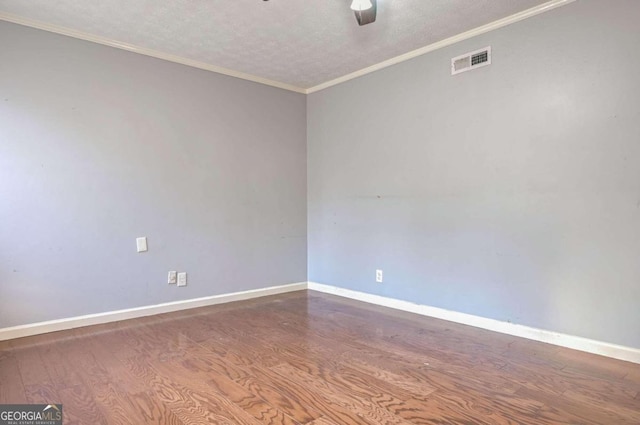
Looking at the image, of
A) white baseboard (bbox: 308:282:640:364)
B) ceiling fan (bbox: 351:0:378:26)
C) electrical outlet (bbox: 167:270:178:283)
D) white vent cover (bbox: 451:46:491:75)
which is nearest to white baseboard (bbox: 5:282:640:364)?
white baseboard (bbox: 308:282:640:364)

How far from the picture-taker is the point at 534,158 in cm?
285

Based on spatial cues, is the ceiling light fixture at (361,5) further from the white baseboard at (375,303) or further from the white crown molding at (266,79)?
the white baseboard at (375,303)

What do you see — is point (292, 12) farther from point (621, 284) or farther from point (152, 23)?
point (621, 284)

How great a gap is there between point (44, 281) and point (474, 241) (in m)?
3.51

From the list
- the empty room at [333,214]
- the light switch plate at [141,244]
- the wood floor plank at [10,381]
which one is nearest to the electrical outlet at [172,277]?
the empty room at [333,214]

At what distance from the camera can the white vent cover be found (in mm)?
3104

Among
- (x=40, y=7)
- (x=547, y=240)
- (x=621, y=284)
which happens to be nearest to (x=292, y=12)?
(x=40, y=7)

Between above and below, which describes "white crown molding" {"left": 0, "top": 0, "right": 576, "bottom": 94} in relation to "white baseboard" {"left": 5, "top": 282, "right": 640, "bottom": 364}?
above

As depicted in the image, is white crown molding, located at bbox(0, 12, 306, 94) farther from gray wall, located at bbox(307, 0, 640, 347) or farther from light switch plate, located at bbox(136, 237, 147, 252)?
light switch plate, located at bbox(136, 237, 147, 252)

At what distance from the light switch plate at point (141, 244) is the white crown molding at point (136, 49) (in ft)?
5.58

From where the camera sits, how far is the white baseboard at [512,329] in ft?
8.18

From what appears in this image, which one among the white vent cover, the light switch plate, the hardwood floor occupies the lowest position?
the hardwood floor

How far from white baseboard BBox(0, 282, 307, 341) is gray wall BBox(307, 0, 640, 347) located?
1068 millimetres

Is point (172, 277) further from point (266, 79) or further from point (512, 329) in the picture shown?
point (512, 329)
